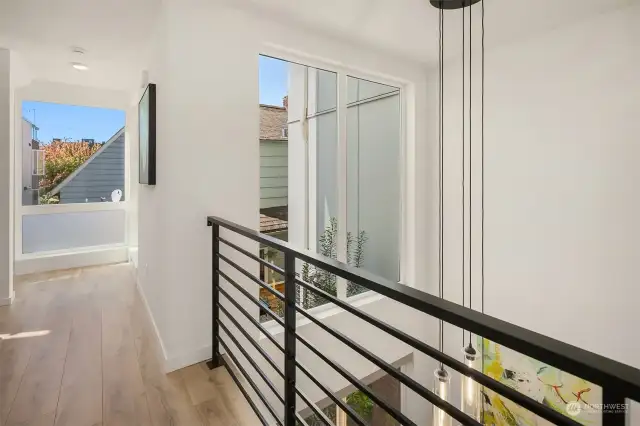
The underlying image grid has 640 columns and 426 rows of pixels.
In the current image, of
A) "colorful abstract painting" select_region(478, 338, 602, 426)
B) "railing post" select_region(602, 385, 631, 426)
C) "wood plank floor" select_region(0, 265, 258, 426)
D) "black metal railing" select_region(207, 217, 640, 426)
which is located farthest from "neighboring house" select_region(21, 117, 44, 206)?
"railing post" select_region(602, 385, 631, 426)

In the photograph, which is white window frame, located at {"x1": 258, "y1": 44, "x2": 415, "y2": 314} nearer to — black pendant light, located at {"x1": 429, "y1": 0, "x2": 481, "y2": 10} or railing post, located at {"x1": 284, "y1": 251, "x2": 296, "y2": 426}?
black pendant light, located at {"x1": 429, "y1": 0, "x2": 481, "y2": 10}

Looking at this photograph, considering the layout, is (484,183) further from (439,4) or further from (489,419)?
(489,419)

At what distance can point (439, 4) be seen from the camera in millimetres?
2332

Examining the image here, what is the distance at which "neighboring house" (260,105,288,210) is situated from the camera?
2821 millimetres

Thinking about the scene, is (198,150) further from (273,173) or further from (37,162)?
(37,162)

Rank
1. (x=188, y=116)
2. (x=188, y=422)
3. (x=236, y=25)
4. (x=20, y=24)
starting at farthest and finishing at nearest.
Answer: (x=20, y=24), (x=236, y=25), (x=188, y=116), (x=188, y=422)

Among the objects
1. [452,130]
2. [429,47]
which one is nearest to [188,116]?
[429,47]

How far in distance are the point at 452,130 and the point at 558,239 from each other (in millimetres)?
1443

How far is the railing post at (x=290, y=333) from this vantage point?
1381 millimetres

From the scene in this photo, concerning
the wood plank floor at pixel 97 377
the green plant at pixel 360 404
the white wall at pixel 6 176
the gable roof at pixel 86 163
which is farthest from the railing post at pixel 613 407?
the gable roof at pixel 86 163

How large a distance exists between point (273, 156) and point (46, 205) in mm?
3552

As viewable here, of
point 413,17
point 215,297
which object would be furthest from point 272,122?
point 215,297

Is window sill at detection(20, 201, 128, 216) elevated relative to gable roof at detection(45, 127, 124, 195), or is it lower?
lower

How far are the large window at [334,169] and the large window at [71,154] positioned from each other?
124 inches
